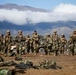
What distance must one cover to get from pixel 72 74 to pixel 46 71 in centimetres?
137

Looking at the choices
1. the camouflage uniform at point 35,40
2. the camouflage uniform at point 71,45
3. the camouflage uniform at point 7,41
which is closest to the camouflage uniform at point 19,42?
the camouflage uniform at point 7,41

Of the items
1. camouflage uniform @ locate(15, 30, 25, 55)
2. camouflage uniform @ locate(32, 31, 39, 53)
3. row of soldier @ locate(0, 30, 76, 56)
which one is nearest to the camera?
row of soldier @ locate(0, 30, 76, 56)

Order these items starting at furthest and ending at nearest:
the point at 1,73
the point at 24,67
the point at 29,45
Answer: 1. the point at 29,45
2. the point at 24,67
3. the point at 1,73

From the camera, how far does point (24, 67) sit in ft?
61.9

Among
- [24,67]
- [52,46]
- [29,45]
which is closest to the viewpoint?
[24,67]

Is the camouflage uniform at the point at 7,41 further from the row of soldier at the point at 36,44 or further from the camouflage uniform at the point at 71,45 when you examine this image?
the camouflage uniform at the point at 71,45

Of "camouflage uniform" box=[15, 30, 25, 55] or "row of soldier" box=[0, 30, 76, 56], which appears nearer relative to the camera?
"row of soldier" box=[0, 30, 76, 56]

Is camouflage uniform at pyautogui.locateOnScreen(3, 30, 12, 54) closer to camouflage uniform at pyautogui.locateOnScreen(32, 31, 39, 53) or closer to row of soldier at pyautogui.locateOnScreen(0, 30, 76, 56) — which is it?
row of soldier at pyautogui.locateOnScreen(0, 30, 76, 56)

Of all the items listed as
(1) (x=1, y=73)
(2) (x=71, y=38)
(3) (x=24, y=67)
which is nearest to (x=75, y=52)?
(2) (x=71, y=38)

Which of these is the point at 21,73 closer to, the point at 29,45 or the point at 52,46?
the point at 52,46

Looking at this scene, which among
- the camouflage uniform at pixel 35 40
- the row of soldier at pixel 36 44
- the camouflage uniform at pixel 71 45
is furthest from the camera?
the camouflage uniform at pixel 35 40

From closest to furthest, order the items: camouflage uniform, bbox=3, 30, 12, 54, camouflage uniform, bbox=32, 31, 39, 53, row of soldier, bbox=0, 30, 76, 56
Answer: row of soldier, bbox=0, 30, 76, 56
camouflage uniform, bbox=3, 30, 12, 54
camouflage uniform, bbox=32, 31, 39, 53

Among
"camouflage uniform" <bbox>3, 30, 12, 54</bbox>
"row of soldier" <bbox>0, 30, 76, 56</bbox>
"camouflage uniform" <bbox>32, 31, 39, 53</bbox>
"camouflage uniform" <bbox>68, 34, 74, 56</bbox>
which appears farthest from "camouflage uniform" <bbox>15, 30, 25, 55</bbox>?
"camouflage uniform" <bbox>68, 34, 74, 56</bbox>

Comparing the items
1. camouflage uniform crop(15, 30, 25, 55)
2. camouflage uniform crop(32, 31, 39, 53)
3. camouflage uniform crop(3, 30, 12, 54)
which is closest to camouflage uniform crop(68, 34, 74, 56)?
camouflage uniform crop(32, 31, 39, 53)
